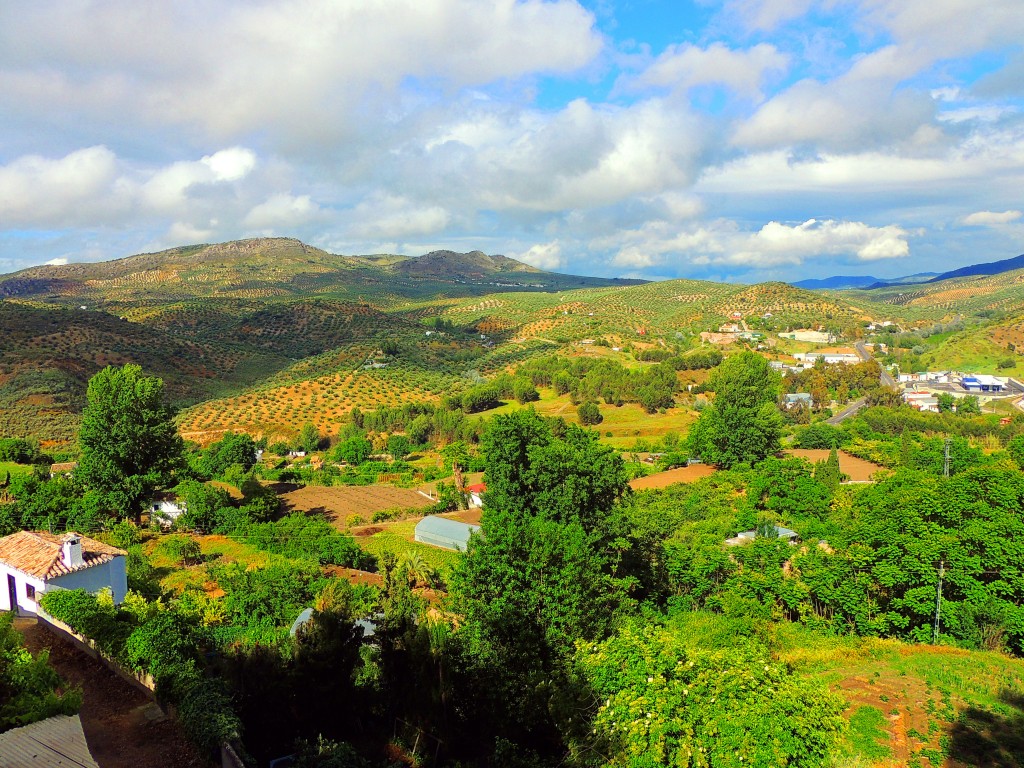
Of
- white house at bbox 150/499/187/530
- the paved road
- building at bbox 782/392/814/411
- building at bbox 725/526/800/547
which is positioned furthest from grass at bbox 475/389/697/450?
white house at bbox 150/499/187/530

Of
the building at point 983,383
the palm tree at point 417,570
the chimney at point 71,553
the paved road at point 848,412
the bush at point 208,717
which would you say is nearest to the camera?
the bush at point 208,717

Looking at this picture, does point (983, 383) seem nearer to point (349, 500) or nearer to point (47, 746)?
point (349, 500)

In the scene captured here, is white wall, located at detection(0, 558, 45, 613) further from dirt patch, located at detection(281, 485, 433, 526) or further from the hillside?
the hillside

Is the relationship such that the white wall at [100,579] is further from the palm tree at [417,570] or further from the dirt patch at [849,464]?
the dirt patch at [849,464]

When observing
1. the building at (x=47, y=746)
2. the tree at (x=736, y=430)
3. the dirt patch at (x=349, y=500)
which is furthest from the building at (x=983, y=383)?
the building at (x=47, y=746)

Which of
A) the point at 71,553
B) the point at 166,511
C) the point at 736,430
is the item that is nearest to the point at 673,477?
the point at 736,430
